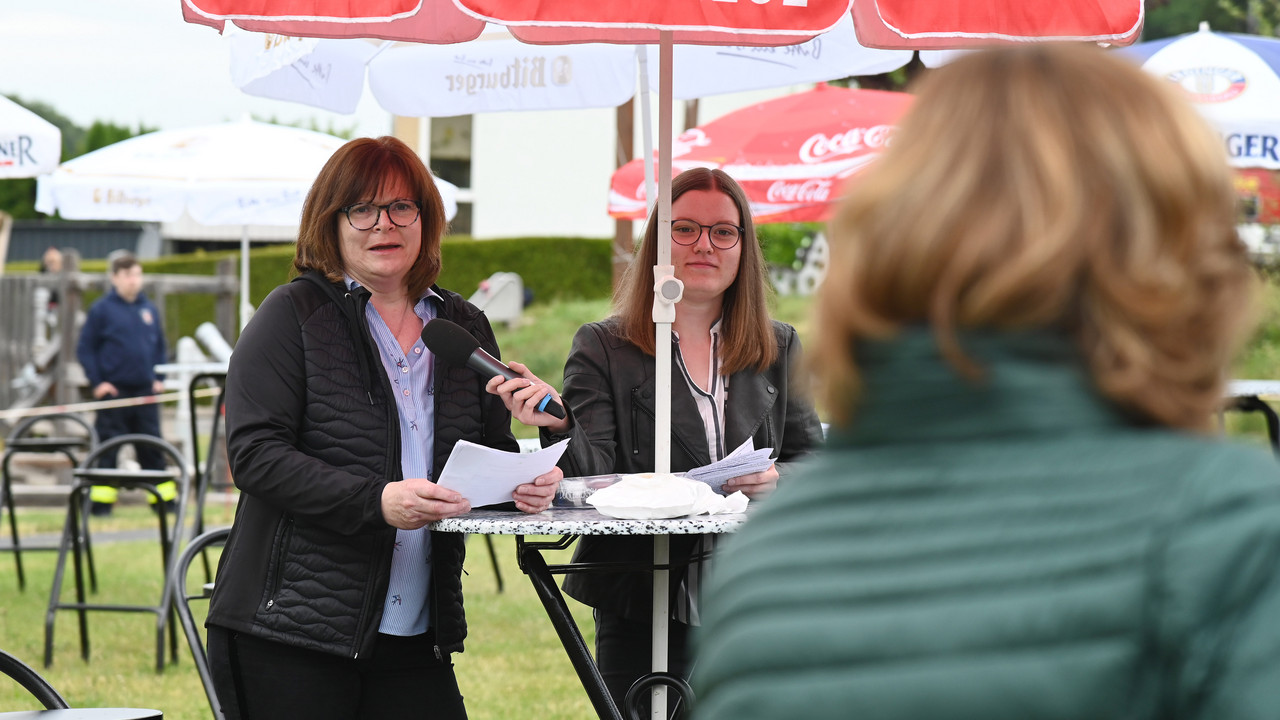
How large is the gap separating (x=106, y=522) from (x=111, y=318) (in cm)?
189

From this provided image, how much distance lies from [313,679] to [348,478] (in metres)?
0.47

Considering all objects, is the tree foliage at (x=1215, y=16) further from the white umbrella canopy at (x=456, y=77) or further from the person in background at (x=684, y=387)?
the person in background at (x=684, y=387)

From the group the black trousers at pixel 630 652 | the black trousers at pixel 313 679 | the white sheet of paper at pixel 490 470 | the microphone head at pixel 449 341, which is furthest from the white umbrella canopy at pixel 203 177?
the white sheet of paper at pixel 490 470

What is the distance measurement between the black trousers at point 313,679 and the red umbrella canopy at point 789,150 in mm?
4593

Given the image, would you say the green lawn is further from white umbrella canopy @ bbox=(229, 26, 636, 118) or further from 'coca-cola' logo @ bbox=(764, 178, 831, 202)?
'coca-cola' logo @ bbox=(764, 178, 831, 202)

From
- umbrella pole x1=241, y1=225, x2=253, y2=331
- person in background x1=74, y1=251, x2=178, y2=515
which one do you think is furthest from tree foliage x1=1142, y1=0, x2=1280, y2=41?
person in background x1=74, y1=251, x2=178, y2=515

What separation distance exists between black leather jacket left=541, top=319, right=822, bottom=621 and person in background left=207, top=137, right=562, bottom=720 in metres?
0.32

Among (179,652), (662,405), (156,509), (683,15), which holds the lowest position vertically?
(179,652)

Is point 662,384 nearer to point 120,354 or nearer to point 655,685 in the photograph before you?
point 655,685

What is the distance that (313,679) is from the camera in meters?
3.13

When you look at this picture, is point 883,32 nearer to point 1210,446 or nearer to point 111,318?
point 1210,446

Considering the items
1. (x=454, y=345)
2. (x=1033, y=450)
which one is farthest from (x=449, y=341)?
(x=1033, y=450)

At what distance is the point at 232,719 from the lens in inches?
126

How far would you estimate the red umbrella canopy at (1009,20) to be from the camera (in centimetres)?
300
